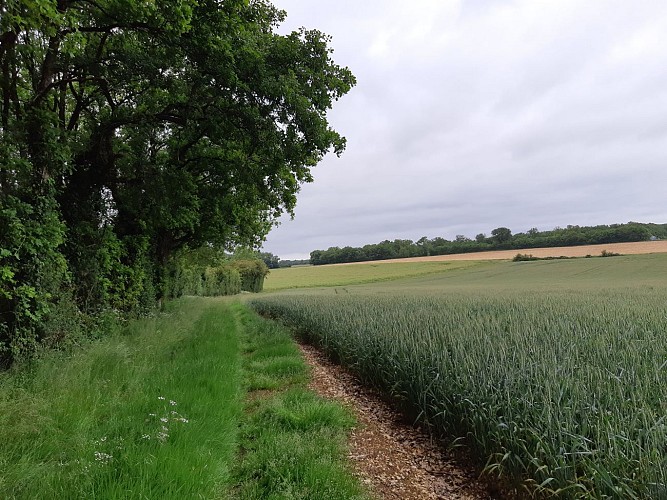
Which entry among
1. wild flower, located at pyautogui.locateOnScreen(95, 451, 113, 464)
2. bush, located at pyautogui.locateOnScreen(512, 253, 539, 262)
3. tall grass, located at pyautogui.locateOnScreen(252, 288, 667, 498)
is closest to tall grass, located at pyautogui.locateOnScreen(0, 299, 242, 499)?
wild flower, located at pyautogui.locateOnScreen(95, 451, 113, 464)

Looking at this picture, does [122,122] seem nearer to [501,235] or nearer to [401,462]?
[401,462]

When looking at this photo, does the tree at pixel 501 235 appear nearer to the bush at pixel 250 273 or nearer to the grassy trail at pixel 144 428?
the bush at pixel 250 273

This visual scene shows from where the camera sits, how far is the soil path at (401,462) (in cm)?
320

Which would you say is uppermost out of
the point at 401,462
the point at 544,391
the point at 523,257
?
the point at 544,391

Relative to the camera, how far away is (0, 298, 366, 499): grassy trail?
2.76m

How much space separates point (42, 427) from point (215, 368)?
2.77 meters

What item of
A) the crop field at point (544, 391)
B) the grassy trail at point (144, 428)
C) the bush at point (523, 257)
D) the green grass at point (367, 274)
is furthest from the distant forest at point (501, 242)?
the grassy trail at point (144, 428)

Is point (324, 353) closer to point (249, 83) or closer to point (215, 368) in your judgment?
point (215, 368)

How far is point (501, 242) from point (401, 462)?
90.7 metres

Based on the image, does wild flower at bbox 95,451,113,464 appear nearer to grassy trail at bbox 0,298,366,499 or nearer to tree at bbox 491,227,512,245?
grassy trail at bbox 0,298,366,499

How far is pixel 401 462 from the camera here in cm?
374

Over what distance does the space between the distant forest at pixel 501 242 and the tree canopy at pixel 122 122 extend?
265 ft

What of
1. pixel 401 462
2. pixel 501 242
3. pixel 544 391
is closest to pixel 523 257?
pixel 501 242

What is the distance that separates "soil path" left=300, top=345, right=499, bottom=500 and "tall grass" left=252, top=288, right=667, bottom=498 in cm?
27
